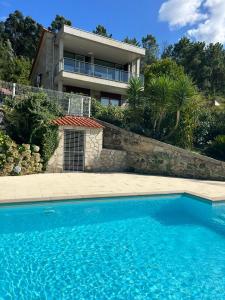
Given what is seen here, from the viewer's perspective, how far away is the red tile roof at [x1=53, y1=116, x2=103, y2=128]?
1404 centimetres

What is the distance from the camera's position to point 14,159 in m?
12.5

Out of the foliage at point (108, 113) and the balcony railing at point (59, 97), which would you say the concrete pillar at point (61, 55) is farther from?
the balcony railing at point (59, 97)

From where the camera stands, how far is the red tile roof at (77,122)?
1404 cm

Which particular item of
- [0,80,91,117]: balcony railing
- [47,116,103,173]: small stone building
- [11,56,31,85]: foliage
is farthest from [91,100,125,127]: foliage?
[11,56,31,85]: foliage

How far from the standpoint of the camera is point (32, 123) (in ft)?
43.2

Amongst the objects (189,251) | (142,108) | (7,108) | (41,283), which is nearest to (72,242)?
(41,283)

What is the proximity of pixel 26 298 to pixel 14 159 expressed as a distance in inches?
355

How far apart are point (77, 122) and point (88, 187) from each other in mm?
4964

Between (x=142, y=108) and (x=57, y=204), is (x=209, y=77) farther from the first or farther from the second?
(x=57, y=204)

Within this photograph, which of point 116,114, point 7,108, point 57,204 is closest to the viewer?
point 57,204

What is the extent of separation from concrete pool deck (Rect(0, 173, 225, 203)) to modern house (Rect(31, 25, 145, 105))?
10565mm

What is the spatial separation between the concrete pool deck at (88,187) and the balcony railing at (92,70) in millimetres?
10254

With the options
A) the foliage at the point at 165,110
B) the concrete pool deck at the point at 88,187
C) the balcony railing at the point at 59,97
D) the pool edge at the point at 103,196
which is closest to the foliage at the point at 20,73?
the balcony railing at the point at 59,97

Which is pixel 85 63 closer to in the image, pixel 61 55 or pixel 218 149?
pixel 61 55
